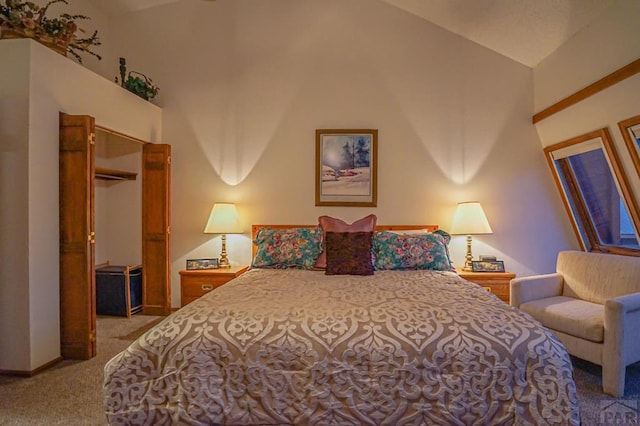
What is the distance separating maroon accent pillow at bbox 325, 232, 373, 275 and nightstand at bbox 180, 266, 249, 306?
1105 millimetres

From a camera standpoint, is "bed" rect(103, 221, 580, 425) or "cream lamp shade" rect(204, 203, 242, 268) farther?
"cream lamp shade" rect(204, 203, 242, 268)

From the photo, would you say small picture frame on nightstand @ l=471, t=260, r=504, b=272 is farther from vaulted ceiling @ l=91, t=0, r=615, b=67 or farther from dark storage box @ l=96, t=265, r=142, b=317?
dark storage box @ l=96, t=265, r=142, b=317

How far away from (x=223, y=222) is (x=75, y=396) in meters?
1.88

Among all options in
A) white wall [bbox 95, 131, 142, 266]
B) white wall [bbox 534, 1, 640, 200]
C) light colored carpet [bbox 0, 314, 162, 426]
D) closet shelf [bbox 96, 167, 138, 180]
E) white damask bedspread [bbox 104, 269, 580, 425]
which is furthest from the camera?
white wall [bbox 95, 131, 142, 266]

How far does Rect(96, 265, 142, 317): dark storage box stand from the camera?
12.7 ft

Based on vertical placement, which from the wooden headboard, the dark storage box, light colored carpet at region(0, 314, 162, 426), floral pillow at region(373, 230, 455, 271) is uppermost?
the wooden headboard

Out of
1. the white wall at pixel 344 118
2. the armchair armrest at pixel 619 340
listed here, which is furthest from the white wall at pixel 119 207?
the armchair armrest at pixel 619 340

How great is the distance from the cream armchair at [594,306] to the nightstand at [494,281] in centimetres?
31

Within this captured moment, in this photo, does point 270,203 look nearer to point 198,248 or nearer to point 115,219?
point 198,248

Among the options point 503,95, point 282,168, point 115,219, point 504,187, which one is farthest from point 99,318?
point 503,95

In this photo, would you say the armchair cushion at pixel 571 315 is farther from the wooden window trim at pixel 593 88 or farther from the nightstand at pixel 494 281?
the wooden window trim at pixel 593 88

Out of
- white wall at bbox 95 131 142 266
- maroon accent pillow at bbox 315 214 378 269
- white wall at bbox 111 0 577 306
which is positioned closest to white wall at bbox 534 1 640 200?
white wall at bbox 111 0 577 306

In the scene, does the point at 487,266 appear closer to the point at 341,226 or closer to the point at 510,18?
the point at 341,226

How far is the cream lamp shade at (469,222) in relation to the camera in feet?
11.5
